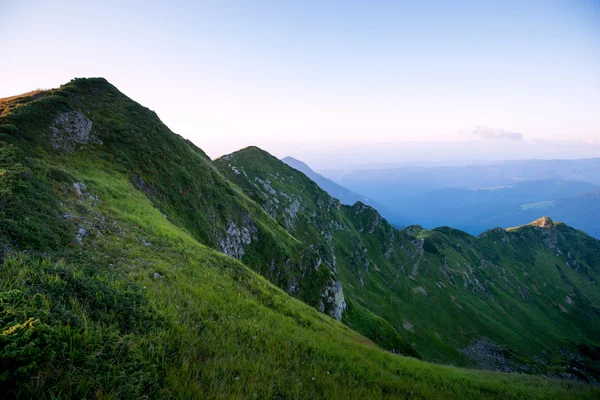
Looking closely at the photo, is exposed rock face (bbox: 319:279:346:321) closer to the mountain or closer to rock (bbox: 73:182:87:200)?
the mountain

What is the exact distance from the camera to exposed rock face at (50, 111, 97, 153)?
25.3 meters

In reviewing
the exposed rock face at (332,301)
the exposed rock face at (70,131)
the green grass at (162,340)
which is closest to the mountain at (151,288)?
the green grass at (162,340)

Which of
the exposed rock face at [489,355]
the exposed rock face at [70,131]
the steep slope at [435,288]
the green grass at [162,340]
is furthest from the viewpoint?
the steep slope at [435,288]

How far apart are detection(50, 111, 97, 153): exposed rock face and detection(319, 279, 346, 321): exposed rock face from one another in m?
40.6

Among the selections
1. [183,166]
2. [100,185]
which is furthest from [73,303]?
[183,166]

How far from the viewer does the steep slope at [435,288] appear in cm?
8169

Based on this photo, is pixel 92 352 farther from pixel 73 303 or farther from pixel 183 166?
pixel 183 166

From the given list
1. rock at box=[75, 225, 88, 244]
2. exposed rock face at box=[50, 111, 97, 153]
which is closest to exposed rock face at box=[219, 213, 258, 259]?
exposed rock face at box=[50, 111, 97, 153]

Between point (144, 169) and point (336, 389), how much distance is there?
1322 inches

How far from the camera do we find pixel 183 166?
39812 mm

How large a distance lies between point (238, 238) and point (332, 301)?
20.9m

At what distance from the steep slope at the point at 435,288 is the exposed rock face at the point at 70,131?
143 feet

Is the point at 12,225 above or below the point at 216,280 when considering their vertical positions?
above

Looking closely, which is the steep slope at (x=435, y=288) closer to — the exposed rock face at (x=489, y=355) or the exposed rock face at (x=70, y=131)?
the exposed rock face at (x=489, y=355)
